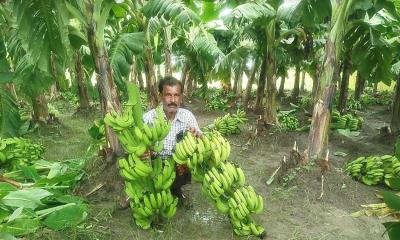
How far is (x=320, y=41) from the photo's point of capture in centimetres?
802

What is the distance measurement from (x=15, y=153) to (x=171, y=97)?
2.05m

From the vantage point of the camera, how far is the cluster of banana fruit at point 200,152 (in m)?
2.68

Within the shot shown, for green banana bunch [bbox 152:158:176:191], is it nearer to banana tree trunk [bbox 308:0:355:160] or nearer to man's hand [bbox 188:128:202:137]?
man's hand [bbox 188:128:202:137]

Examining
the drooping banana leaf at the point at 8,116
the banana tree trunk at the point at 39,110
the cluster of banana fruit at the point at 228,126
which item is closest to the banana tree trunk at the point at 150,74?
the cluster of banana fruit at the point at 228,126

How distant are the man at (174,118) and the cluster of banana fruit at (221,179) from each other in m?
0.24

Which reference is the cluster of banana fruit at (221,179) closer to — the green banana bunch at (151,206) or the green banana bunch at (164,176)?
the green banana bunch at (164,176)

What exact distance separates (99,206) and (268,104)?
146 inches

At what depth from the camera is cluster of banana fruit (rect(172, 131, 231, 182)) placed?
2682mm

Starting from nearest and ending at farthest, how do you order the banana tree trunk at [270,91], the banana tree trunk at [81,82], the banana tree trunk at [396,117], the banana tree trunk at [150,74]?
the banana tree trunk at [396,117] < the banana tree trunk at [270,91] < the banana tree trunk at [150,74] < the banana tree trunk at [81,82]

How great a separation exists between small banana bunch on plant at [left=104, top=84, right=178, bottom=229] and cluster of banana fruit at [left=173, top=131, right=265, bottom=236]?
20 cm

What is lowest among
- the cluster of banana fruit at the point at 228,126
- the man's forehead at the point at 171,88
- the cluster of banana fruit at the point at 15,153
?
the cluster of banana fruit at the point at 228,126

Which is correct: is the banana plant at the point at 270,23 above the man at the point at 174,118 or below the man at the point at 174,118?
above

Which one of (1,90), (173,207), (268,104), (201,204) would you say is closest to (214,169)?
(173,207)

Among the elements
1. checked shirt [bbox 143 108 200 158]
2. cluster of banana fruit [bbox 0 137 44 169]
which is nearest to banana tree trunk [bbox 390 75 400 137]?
checked shirt [bbox 143 108 200 158]
